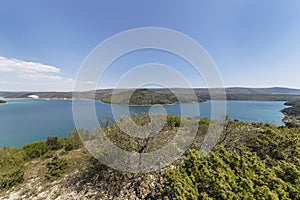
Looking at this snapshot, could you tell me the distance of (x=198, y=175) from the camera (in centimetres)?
397

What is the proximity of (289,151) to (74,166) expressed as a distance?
386 inches

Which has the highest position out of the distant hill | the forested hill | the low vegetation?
the distant hill

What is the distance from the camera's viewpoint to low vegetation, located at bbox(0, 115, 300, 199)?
349 cm

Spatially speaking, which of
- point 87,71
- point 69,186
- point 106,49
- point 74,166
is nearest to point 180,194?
point 87,71

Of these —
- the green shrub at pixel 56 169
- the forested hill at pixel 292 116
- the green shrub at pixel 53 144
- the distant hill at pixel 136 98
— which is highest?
the distant hill at pixel 136 98

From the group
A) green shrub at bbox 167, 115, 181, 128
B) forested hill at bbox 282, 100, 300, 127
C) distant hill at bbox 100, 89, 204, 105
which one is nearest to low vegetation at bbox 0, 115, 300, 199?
green shrub at bbox 167, 115, 181, 128

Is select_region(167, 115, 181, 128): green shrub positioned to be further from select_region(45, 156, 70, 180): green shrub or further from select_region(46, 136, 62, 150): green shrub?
select_region(46, 136, 62, 150): green shrub

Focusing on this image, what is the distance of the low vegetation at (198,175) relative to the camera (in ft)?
11.5

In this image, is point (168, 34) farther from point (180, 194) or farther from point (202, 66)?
point (180, 194)

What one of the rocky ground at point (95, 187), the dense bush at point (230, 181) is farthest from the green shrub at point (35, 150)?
the dense bush at point (230, 181)

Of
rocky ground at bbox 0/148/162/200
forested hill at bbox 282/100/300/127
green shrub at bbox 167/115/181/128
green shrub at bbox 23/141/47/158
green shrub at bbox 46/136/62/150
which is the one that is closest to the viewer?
rocky ground at bbox 0/148/162/200

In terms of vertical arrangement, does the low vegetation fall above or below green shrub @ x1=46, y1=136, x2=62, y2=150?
above

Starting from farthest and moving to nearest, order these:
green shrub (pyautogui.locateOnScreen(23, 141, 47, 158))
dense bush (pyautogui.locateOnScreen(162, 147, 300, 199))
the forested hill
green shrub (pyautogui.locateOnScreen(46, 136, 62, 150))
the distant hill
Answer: the forested hill
green shrub (pyautogui.locateOnScreen(46, 136, 62, 150))
green shrub (pyautogui.locateOnScreen(23, 141, 47, 158))
the distant hill
dense bush (pyautogui.locateOnScreen(162, 147, 300, 199))

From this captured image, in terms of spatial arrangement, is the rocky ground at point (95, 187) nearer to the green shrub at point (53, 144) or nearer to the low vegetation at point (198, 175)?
the low vegetation at point (198, 175)
